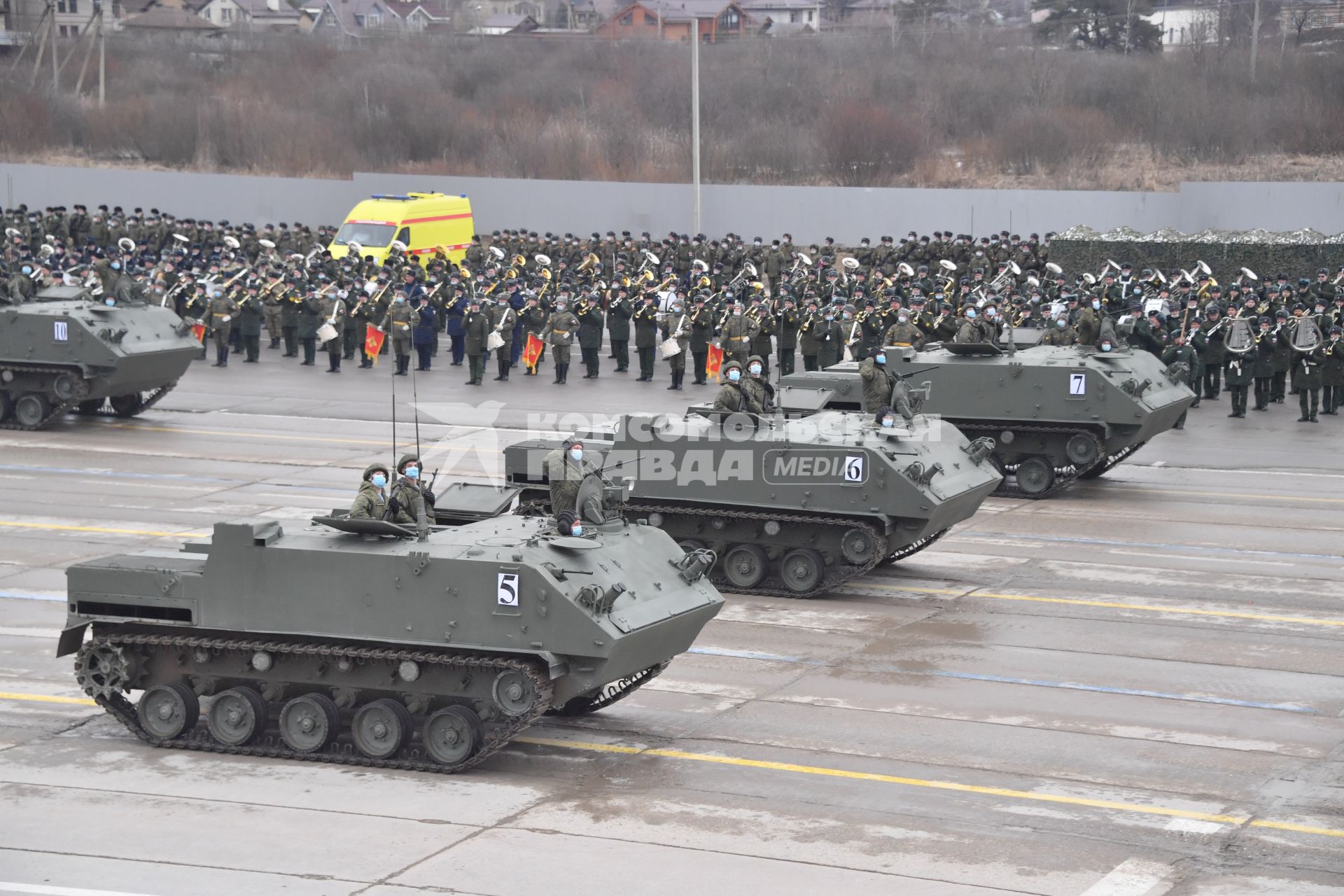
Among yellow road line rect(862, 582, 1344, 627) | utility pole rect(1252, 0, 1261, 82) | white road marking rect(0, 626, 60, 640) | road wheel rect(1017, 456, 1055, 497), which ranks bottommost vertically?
yellow road line rect(862, 582, 1344, 627)

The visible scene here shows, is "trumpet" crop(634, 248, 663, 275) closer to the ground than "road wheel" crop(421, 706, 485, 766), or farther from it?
farther from it

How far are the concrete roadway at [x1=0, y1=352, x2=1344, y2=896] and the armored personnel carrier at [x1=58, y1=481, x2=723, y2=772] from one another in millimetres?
361

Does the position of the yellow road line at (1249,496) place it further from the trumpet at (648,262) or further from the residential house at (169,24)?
the residential house at (169,24)

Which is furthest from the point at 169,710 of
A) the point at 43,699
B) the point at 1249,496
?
the point at 1249,496

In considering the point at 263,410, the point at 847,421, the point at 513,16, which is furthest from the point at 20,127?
the point at 847,421

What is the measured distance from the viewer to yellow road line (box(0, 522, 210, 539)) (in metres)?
20.1

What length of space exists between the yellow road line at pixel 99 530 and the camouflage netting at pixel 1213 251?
24464mm

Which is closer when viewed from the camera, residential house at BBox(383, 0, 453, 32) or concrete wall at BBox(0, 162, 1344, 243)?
concrete wall at BBox(0, 162, 1344, 243)

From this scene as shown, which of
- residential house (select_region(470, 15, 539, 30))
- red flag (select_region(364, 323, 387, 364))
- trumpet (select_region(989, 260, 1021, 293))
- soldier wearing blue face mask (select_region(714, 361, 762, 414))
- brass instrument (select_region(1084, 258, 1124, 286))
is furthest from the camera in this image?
residential house (select_region(470, 15, 539, 30))

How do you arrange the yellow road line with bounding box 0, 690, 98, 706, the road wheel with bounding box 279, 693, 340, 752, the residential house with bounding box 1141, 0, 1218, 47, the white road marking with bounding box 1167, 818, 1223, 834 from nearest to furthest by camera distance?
the white road marking with bounding box 1167, 818, 1223, 834
the road wheel with bounding box 279, 693, 340, 752
the yellow road line with bounding box 0, 690, 98, 706
the residential house with bounding box 1141, 0, 1218, 47

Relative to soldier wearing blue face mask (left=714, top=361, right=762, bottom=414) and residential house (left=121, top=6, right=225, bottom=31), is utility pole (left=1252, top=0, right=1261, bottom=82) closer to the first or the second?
soldier wearing blue face mask (left=714, top=361, right=762, bottom=414)

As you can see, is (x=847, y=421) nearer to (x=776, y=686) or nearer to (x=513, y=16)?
(x=776, y=686)

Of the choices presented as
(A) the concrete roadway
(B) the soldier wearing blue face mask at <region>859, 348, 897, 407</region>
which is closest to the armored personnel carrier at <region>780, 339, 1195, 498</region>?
(A) the concrete roadway

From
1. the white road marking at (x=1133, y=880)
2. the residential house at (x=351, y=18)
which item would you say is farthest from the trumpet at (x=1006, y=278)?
the residential house at (x=351, y=18)
